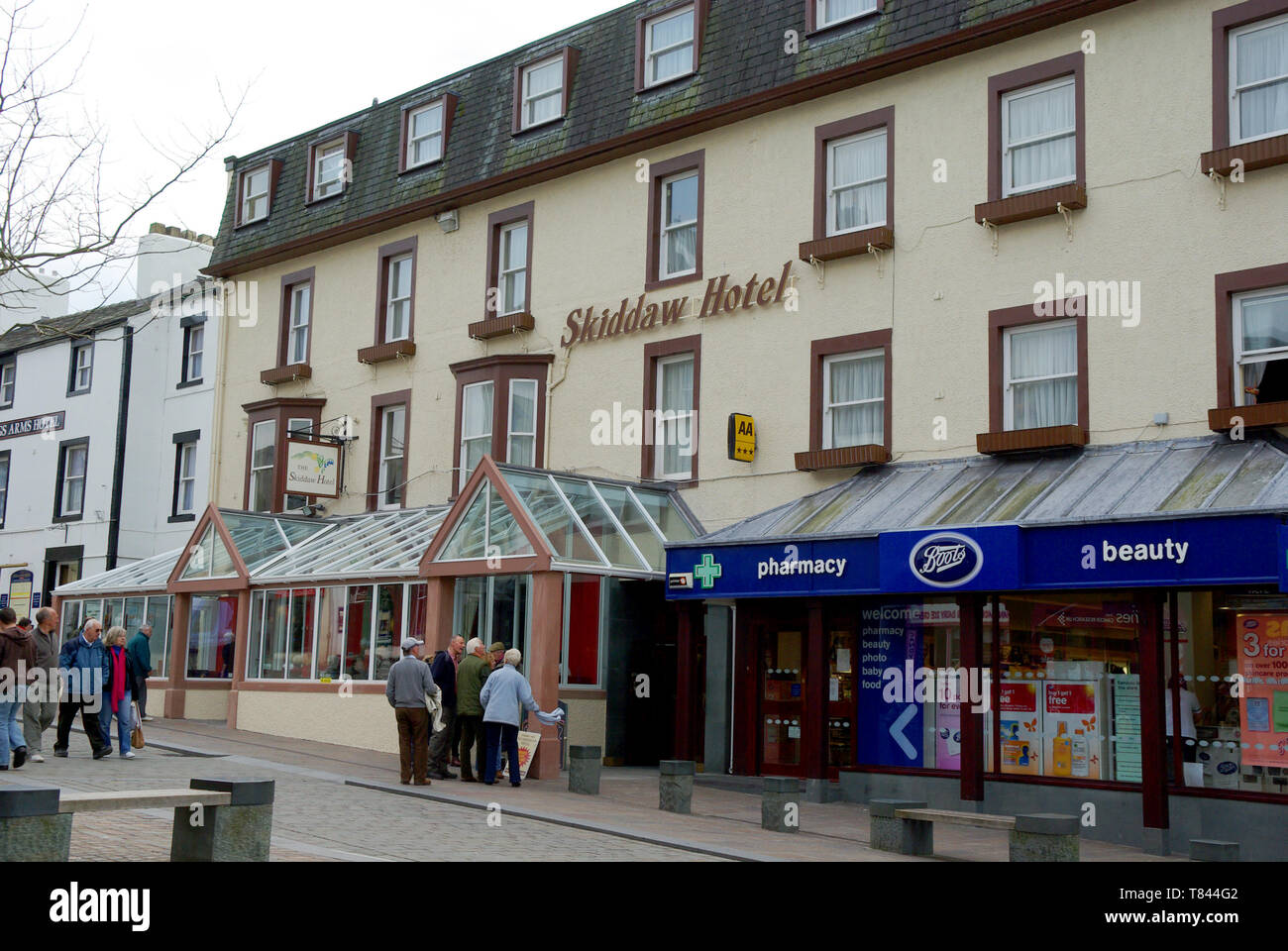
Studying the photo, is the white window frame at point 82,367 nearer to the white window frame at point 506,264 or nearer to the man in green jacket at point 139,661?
the white window frame at point 506,264

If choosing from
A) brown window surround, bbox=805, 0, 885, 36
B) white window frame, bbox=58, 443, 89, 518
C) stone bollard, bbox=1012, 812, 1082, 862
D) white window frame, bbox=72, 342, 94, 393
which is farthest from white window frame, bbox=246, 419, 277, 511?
stone bollard, bbox=1012, 812, 1082, 862

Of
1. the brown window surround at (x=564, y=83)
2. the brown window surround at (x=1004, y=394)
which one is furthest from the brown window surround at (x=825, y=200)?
the brown window surround at (x=564, y=83)

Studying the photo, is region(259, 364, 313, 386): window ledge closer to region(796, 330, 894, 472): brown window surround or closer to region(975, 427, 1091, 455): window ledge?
region(796, 330, 894, 472): brown window surround

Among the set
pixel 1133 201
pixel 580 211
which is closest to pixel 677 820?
pixel 1133 201

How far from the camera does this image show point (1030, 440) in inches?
683

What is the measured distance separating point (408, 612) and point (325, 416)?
23.6 ft

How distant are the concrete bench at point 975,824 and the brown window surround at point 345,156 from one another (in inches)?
757

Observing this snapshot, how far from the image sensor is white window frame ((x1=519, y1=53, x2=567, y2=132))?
24.4 metres

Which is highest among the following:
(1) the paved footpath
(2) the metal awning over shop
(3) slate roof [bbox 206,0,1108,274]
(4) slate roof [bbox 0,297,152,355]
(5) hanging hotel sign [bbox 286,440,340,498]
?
(3) slate roof [bbox 206,0,1108,274]

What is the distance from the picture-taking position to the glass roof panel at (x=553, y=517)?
19.4 metres

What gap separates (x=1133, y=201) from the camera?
17188 mm

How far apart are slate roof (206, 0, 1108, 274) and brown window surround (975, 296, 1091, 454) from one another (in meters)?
3.88

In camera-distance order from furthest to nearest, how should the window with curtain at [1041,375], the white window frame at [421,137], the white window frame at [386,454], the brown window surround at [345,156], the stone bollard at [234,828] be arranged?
the brown window surround at [345,156]
the white window frame at [421,137]
the white window frame at [386,454]
the window with curtain at [1041,375]
the stone bollard at [234,828]
